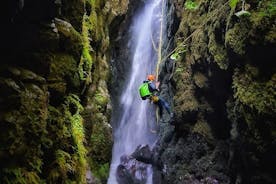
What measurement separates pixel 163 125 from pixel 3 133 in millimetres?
13018

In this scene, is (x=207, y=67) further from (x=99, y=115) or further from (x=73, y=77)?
(x=73, y=77)

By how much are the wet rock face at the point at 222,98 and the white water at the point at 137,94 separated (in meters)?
6.97

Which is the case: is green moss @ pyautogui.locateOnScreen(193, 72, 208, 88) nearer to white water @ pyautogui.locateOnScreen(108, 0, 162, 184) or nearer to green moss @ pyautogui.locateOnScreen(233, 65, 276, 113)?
green moss @ pyautogui.locateOnScreen(233, 65, 276, 113)

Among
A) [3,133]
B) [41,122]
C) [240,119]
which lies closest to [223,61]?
[240,119]

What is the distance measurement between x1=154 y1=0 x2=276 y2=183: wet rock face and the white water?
697cm

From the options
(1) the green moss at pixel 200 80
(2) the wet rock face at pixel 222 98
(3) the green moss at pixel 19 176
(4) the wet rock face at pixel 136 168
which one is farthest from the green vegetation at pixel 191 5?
(3) the green moss at pixel 19 176

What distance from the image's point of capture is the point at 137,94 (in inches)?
987

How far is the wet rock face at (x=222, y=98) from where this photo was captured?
7398 millimetres

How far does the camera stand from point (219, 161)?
1052cm

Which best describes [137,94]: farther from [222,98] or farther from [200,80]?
[222,98]

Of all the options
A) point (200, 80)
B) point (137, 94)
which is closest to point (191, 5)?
point (200, 80)

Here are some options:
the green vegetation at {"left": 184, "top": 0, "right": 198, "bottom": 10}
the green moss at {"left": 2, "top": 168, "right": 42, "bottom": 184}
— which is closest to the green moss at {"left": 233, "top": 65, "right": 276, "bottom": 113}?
the green vegetation at {"left": 184, "top": 0, "right": 198, "bottom": 10}

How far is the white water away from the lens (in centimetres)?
2271

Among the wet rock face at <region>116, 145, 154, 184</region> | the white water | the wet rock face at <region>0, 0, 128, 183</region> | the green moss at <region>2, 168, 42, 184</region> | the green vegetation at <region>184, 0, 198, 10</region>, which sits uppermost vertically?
the white water
